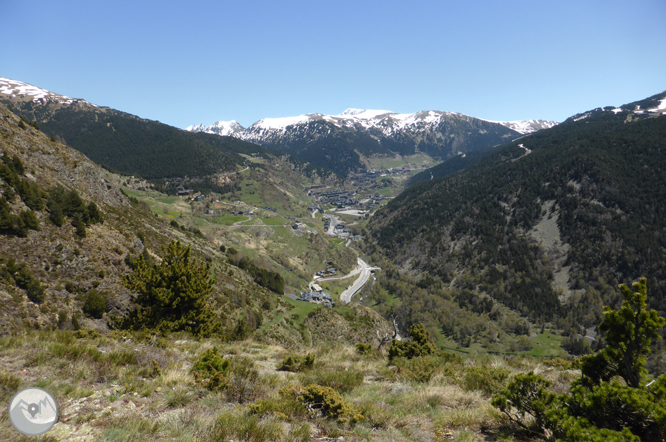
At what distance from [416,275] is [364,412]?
481ft

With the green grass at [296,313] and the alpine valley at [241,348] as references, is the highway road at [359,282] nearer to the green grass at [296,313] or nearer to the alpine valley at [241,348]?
the alpine valley at [241,348]

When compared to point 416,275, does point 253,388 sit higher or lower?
higher

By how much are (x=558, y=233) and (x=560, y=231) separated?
49.2 inches

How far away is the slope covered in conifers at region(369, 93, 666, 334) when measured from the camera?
4333 inches

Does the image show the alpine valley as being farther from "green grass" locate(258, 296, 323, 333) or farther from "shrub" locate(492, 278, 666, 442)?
"green grass" locate(258, 296, 323, 333)

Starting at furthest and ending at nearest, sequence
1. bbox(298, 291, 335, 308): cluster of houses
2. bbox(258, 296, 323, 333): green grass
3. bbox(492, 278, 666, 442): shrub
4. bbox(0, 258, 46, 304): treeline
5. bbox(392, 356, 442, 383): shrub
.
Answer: bbox(298, 291, 335, 308): cluster of houses, bbox(258, 296, 323, 333): green grass, bbox(0, 258, 46, 304): treeline, bbox(392, 356, 442, 383): shrub, bbox(492, 278, 666, 442): shrub

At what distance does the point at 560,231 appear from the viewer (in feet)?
444

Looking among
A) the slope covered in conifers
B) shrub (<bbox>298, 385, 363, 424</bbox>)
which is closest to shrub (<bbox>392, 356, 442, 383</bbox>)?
shrub (<bbox>298, 385, 363, 424</bbox>)

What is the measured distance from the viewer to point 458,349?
307ft

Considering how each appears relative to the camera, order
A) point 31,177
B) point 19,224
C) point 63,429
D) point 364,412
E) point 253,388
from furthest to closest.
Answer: point 31,177 → point 19,224 → point 253,388 → point 364,412 → point 63,429

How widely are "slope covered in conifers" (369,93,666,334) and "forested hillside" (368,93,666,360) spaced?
1.34 ft

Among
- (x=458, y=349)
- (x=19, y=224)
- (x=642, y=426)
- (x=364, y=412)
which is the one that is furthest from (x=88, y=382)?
(x=458, y=349)

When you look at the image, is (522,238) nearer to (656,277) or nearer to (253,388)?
(656,277)

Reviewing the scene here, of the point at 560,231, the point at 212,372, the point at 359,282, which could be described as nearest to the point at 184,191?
the point at 359,282
